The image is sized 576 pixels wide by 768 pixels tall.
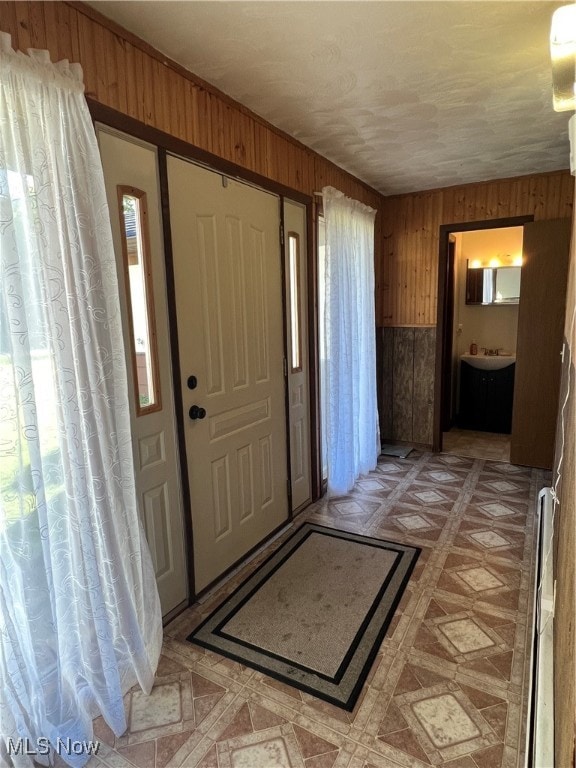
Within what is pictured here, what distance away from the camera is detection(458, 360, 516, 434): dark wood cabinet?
16.1 ft

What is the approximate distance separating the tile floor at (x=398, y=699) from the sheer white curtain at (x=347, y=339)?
3.44 feet

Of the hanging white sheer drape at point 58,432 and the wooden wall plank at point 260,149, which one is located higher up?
the wooden wall plank at point 260,149

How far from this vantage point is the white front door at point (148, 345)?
5.71 feet

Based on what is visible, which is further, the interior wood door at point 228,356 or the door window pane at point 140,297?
the interior wood door at point 228,356

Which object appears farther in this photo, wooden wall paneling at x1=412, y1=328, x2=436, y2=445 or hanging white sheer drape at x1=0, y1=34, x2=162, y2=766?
wooden wall paneling at x1=412, y1=328, x2=436, y2=445

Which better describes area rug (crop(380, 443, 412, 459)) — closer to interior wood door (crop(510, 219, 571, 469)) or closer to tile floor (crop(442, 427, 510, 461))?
tile floor (crop(442, 427, 510, 461))

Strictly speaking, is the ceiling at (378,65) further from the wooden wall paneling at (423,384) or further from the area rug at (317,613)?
the area rug at (317,613)

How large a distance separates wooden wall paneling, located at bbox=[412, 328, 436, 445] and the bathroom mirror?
4.26 feet

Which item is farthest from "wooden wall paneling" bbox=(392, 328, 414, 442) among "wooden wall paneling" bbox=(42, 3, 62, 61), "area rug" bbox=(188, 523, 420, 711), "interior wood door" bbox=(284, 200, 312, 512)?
"wooden wall paneling" bbox=(42, 3, 62, 61)

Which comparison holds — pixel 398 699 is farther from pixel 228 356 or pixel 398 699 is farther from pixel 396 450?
pixel 396 450

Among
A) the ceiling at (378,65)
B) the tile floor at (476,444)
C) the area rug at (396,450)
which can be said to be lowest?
the tile floor at (476,444)

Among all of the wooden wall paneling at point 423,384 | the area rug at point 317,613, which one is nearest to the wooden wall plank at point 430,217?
the wooden wall paneling at point 423,384

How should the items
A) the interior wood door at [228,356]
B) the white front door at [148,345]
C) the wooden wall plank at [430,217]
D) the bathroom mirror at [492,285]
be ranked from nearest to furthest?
the white front door at [148,345] < the interior wood door at [228,356] < the wooden wall plank at [430,217] < the bathroom mirror at [492,285]

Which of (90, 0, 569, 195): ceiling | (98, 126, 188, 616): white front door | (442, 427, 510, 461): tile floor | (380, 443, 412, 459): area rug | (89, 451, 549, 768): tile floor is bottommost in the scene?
(89, 451, 549, 768): tile floor
